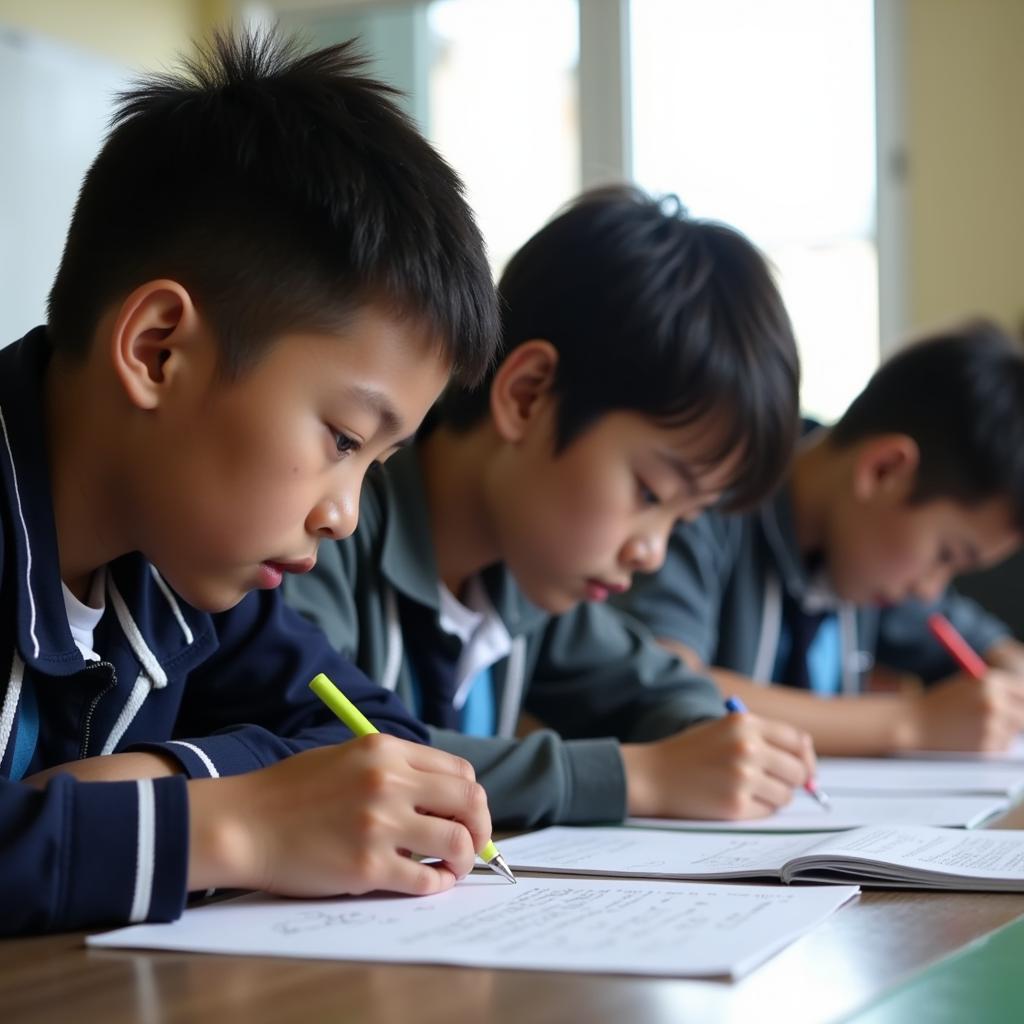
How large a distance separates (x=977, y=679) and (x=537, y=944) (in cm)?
113

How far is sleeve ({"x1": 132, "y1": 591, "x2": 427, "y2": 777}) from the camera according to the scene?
0.91 m

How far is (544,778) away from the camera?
39.4 inches

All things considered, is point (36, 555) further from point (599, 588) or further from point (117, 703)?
point (599, 588)

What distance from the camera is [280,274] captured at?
79 centimetres

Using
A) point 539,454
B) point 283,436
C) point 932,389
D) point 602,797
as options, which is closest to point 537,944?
point 283,436

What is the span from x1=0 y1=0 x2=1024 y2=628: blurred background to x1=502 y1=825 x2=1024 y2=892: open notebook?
7.62 ft

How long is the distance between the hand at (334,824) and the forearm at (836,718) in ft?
2.86

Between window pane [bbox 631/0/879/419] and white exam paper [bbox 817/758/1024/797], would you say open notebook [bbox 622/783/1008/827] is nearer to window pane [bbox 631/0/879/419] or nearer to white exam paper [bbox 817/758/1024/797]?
white exam paper [bbox 817/758/1024/797]

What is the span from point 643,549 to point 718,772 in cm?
24

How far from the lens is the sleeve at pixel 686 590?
160 cm

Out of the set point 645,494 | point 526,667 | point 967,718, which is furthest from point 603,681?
point 967,718

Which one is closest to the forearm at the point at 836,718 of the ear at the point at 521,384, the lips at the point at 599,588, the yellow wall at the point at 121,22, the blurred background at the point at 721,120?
the lips at the point at 599,588

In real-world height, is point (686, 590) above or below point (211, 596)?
below

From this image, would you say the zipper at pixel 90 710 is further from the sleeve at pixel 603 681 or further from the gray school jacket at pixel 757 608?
the gray school jacket at pixel 757 608
